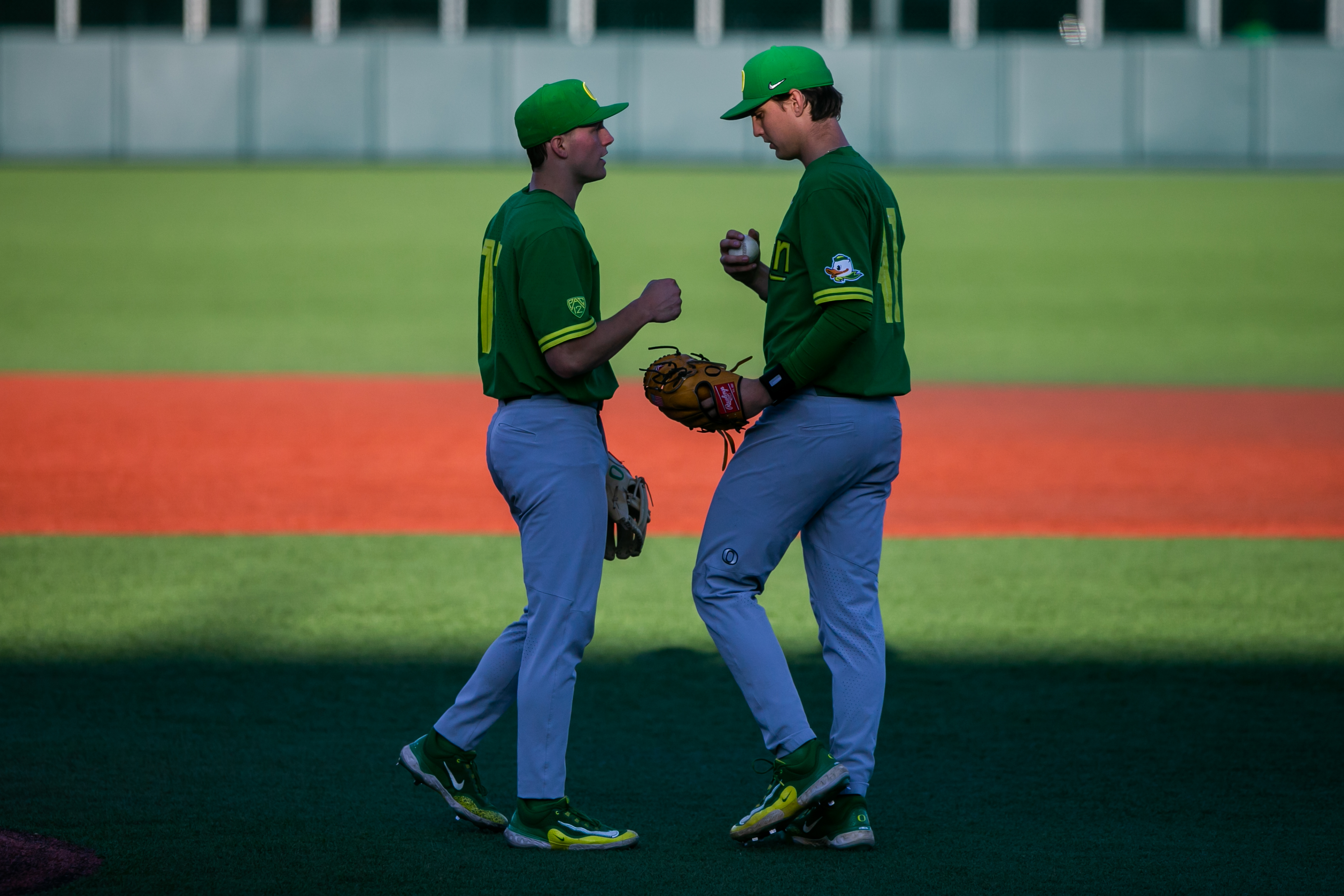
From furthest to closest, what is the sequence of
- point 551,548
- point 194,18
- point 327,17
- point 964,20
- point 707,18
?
point 707,18 < point 964,20 < point 327,17 < point 194,18 < point 551,548

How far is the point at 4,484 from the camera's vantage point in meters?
9.98

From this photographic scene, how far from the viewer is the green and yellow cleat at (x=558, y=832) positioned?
4047mm

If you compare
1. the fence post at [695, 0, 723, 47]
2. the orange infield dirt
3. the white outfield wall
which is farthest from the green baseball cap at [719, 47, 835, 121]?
the fence post at [695, 0, 723, 47]

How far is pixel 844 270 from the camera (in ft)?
12.9

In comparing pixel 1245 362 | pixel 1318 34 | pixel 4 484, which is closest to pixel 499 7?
pixel 1318 34

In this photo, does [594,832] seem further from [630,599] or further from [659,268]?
[659,268]

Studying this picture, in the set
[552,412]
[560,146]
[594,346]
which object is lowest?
[552,412]

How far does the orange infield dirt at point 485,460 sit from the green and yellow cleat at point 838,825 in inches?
189

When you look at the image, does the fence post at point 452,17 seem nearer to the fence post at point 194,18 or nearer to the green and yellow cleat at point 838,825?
the fence post at point 194,18

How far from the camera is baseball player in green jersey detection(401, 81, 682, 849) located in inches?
155

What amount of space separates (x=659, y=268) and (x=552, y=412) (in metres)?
18.4

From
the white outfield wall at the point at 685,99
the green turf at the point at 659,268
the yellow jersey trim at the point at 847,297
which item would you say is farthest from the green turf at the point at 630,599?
the white outfield wall at the point at 685,99

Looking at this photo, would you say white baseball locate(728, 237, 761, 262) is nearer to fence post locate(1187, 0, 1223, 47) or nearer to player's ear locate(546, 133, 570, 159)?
player's ear locate(546, 133, 570, 159)

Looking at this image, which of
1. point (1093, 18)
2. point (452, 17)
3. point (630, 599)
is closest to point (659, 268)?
point (452, 17)
